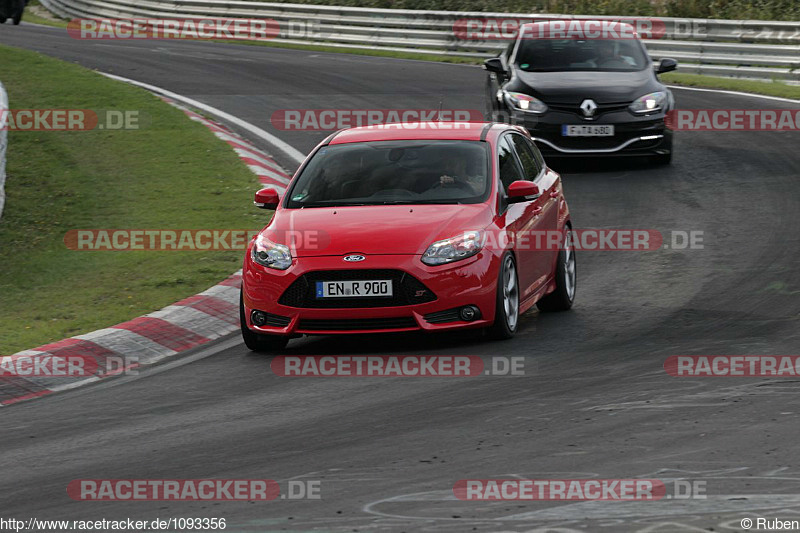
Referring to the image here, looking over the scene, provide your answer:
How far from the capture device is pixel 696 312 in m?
10.4

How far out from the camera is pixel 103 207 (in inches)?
577

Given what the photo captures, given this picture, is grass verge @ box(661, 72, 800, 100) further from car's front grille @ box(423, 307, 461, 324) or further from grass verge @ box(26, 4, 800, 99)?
car's front grille @ box(423, 307, 461, 324)

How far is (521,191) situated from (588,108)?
6993 millimetres

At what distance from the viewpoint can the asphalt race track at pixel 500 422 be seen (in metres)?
5.75

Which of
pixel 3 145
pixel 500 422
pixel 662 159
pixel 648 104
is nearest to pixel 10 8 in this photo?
pixel 3 145

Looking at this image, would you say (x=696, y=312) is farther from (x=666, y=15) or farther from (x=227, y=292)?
(x=666, y=15)

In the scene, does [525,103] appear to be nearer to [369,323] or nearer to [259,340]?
[259,340]

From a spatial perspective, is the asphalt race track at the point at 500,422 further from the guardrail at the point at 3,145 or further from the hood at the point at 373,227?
the guardrail at the point at 3,145

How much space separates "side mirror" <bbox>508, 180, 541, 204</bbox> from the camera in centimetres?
1006

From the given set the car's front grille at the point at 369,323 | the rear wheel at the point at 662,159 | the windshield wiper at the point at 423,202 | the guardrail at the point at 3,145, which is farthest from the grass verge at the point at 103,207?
the rear wheel at the point at 662,159

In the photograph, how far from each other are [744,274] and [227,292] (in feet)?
14.4

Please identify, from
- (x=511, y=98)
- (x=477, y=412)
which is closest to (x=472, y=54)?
(x=511, y=98)

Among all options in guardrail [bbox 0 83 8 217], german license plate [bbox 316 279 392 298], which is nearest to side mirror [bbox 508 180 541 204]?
german license plate [bbox 316 279 392 298]

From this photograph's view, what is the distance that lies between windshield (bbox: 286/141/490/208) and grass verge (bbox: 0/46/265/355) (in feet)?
5.38
